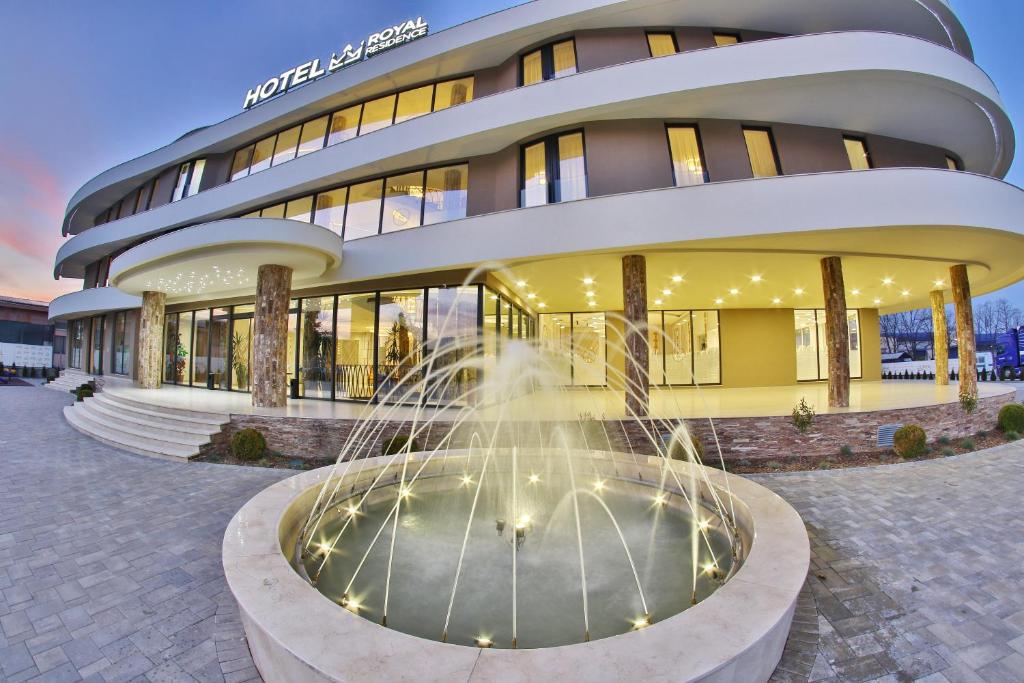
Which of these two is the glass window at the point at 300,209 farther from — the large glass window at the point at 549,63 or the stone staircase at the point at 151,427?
the large glass window at the point at 549,63

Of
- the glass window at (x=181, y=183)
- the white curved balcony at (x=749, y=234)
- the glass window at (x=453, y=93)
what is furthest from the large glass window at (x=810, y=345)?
the glass window at (x=181, y=183)

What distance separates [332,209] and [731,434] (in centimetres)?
1533

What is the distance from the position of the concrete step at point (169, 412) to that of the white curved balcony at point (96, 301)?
1001 cm

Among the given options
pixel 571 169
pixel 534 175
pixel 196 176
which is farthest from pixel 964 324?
pixel 196 176

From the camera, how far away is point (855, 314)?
2162 cm

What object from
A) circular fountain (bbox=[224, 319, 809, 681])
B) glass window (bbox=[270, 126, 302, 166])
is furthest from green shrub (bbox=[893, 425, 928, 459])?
glass window (bbox=[270, 126, 302, 166])

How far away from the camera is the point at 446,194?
1362cm

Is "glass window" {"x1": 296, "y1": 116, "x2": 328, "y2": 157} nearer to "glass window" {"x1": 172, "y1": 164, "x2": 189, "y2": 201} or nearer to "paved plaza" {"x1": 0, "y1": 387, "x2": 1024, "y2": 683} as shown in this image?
"glass window" {"x1": 172, "y1": 164, "x2": 189, "y2": 201}

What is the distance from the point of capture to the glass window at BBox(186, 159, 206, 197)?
62.8 ft

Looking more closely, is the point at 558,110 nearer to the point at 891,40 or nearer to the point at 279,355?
the point at 891,40

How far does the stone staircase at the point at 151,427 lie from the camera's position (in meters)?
9.58

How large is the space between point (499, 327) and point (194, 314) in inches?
652

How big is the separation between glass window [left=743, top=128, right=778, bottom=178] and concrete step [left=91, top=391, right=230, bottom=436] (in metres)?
16.8

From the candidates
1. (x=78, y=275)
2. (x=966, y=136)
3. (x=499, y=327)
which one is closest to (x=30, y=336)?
(x=78, y=275)
